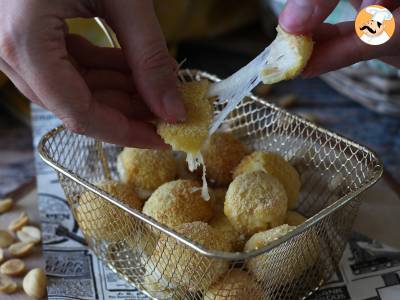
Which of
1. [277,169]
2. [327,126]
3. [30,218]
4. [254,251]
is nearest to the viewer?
[254,251]

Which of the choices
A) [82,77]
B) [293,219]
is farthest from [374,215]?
[82,77]

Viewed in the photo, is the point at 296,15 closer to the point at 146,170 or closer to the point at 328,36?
the point at 328,36

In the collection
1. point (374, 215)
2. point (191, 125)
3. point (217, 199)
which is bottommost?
point (374, 215)

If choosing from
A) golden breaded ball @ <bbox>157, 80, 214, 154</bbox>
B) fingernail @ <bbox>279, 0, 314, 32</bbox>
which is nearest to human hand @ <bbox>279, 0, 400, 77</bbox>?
fingernail @ <bbox>279, 0, 314, 32</bbox>

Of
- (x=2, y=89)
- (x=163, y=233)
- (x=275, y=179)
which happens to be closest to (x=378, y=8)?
(x=275, y=179)

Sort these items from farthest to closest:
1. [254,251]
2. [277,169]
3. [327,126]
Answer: [327,126], [277,169], [254,251]

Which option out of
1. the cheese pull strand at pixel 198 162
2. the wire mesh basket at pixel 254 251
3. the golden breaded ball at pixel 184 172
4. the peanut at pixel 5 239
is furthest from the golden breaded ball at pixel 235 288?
the peanut at pixel 5 239

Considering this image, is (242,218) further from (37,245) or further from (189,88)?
(37,245)
